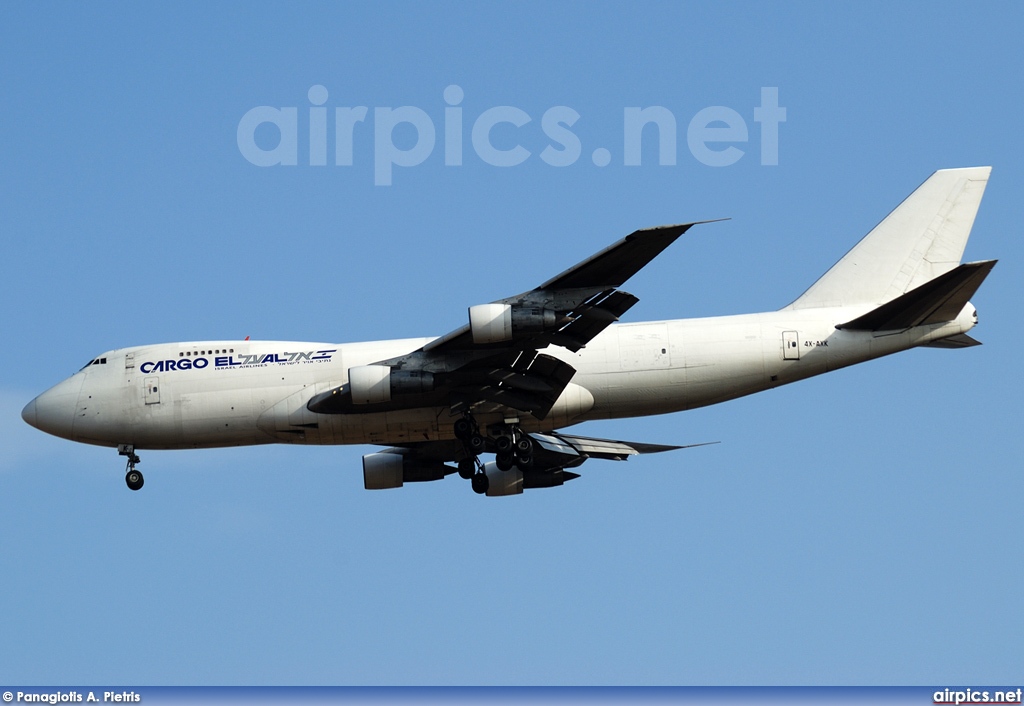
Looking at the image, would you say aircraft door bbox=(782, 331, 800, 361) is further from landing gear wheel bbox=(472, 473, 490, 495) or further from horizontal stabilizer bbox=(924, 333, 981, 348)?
landing gear wheel bbox=(472, 473, 490, 495)

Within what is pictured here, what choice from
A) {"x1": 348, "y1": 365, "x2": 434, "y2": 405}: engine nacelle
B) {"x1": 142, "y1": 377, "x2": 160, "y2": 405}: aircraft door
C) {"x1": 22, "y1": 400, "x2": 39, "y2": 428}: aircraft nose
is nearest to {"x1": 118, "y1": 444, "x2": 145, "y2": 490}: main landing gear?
{"x1": 142, "y1": 377, "x2": 160, "y2": 405}: aircraft door

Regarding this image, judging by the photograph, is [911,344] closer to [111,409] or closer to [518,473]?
[518,473]

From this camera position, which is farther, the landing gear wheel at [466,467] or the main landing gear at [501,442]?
the landing gear wheel at [466,467]

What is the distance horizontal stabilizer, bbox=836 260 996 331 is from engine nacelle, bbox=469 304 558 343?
28.6 ft

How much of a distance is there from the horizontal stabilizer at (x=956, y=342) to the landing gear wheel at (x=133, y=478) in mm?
21693

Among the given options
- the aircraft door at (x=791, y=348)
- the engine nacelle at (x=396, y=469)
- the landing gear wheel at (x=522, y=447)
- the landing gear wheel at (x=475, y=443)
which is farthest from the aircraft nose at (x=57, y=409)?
the aircraft door at (x=791, y=348)

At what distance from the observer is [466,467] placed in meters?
38.7

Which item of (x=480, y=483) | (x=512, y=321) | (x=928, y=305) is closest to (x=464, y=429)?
(x=480, y=483)

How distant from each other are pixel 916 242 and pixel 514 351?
489 inches

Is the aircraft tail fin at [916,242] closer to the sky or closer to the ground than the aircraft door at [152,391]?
closer to the sky

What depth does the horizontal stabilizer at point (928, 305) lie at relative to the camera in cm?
3475

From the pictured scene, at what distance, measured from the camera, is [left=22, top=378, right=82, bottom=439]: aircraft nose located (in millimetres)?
38656

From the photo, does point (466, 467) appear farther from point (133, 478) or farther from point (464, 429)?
point (133, 478)

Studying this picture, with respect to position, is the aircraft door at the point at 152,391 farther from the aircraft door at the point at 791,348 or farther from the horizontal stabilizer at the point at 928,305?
the horizontal stabilizer at the point at 928,305
